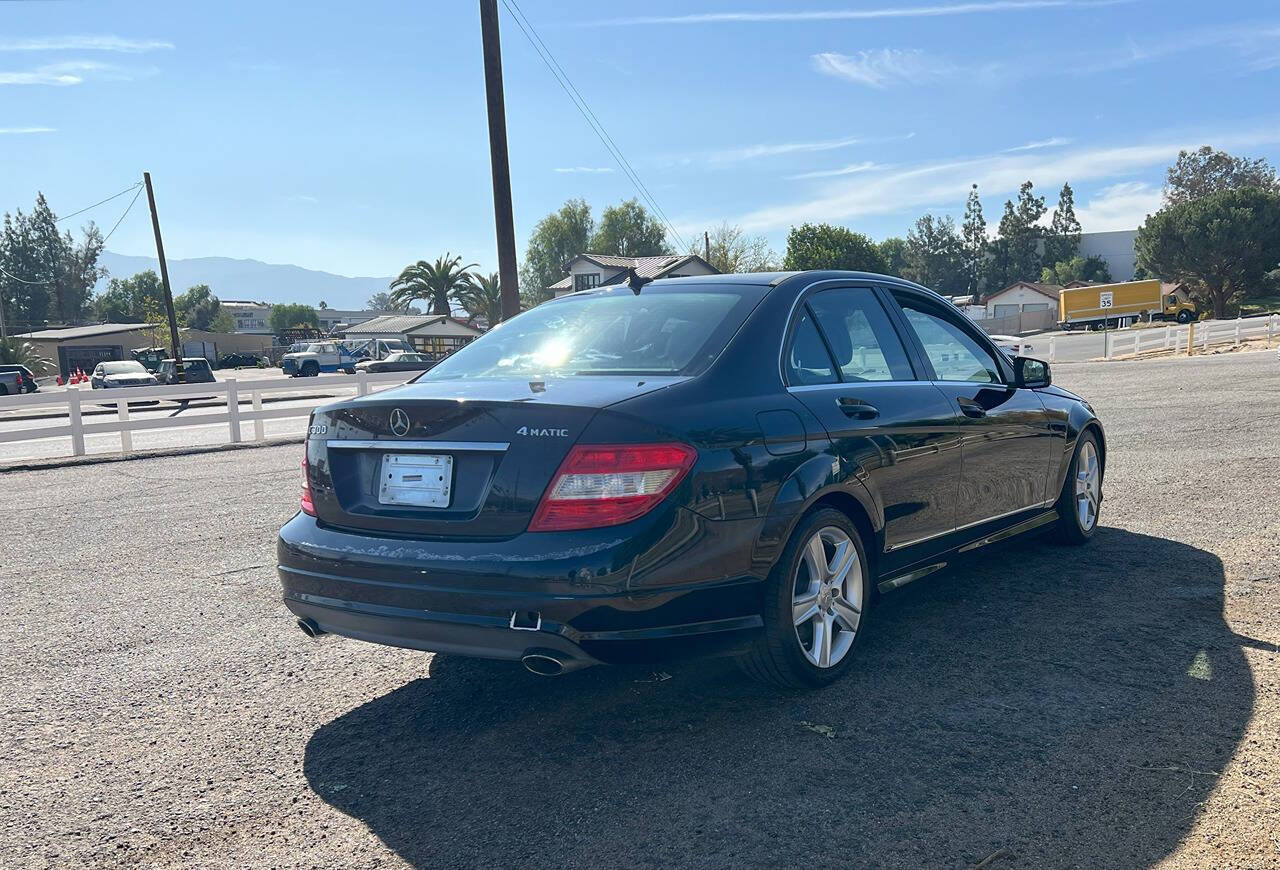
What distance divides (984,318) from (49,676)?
340ft

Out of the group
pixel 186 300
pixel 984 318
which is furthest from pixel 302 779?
pixel 186 300

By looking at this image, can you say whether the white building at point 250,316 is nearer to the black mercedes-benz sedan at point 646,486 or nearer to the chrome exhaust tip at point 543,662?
the black mercedes-benz sedan at point 646,486

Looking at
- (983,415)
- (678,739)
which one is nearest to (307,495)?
(678,739)

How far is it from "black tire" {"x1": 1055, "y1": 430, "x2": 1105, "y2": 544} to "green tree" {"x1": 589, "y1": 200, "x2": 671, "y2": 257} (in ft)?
300

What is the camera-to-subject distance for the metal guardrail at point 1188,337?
107 feet

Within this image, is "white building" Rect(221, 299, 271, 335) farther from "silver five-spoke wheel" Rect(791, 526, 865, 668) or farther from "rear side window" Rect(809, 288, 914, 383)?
Answer: "silver five-spoke wheel" Rect(791, 526, 865, 668)

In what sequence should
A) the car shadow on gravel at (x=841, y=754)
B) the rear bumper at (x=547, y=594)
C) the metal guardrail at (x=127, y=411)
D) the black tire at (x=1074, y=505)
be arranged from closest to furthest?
the car shadow on gravel at (x=841, y=754) → the rear bumper at (x=547, y=594) → the black tire at (x=1074, y=505) → the metal guardrail at (x=127, y=411)

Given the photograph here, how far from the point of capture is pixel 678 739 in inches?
137

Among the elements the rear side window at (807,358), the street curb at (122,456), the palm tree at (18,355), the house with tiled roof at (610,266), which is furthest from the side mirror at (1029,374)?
the palm tree at (18,355)

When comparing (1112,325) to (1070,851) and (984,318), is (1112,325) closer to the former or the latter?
(984,318)

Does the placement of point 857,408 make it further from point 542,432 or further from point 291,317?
point 291,317

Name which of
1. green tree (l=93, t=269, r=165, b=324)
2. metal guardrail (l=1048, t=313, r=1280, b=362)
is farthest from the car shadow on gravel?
green tree (l=93, t=269, r=165, b=324)

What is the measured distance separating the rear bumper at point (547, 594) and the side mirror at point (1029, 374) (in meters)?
2.77

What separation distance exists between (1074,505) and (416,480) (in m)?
4.21
